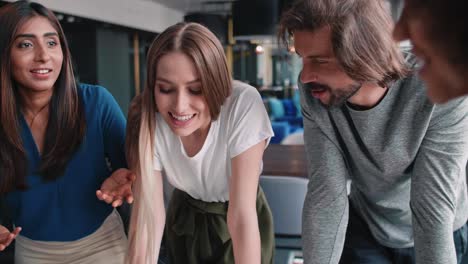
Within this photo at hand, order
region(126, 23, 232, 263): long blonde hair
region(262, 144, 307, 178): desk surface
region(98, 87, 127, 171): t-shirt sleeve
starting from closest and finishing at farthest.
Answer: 1. region(126, 23, 232, 263): long blonde hair
2. region(98, 87, 127, 171): t-shirt sleeve
3. region(262, 144, 307, 178): desk surface

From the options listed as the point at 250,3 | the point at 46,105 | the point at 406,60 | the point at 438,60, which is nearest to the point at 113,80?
the point at 250,3

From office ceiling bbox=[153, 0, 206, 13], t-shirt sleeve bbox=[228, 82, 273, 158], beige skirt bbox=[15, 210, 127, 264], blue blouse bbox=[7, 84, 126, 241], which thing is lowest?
beige skirt bbox=[15, 210, 127, 264]

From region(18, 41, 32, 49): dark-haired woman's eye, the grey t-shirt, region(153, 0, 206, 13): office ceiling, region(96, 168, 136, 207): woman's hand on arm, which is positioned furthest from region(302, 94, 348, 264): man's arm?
region(153, 0, 206, 13): office ceiling

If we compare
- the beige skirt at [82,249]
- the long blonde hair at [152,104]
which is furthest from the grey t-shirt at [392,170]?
the beige skirt at [82,249]

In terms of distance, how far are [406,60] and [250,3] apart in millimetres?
5370

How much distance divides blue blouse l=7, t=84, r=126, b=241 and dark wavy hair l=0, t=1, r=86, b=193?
0.03 m

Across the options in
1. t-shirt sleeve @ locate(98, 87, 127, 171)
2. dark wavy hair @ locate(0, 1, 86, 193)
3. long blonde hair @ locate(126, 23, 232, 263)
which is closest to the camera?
long blonde hair @ locate(126, 23, 232, 263)

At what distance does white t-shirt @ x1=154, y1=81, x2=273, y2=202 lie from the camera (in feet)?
4.55

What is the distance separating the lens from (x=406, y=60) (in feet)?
4.07

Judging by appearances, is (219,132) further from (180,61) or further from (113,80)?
(113,80)

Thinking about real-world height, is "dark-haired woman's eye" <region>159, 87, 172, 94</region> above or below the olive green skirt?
above

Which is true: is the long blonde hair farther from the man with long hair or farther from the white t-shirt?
the man with long hair

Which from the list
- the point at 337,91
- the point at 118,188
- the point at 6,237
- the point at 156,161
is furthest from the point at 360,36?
the point at 6,237

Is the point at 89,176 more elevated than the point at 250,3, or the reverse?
the point at 250,3
